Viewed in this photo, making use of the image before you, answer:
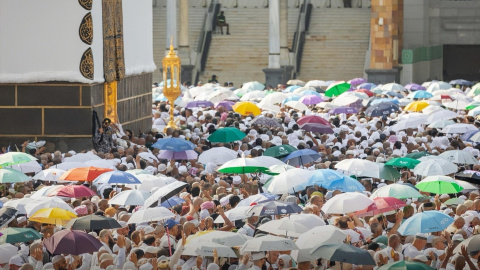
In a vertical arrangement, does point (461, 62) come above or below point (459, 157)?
below

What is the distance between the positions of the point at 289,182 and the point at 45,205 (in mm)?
4424

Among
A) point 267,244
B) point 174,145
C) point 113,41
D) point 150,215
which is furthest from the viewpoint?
point 113,41

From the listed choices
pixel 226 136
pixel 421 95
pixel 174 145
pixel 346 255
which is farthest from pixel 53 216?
pixel 421 95

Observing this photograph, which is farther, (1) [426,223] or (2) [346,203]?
(2) [346,203]

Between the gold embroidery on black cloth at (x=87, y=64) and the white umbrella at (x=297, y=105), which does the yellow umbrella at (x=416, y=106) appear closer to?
the white umbrella at (x=297, y=105)

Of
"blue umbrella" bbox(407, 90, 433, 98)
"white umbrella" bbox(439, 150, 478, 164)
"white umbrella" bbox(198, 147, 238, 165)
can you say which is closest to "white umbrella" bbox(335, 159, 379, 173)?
"white umbrella" bbox(439, 150, 478, 164)

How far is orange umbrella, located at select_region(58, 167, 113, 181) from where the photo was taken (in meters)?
20.8

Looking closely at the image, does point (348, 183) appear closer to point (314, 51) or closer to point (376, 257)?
point (376, 257)

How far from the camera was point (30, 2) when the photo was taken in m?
28.8

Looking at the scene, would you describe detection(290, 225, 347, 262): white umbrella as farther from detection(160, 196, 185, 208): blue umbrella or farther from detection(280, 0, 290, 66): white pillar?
detection(280, 0, 290, 66): white pillar

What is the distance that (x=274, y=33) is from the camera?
Result: 48.9 metres

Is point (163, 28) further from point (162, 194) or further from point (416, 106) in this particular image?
point (162, 194)

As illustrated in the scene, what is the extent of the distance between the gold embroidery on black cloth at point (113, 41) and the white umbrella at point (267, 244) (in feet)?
52.3

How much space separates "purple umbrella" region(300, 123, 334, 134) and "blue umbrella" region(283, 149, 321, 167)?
4.25m
